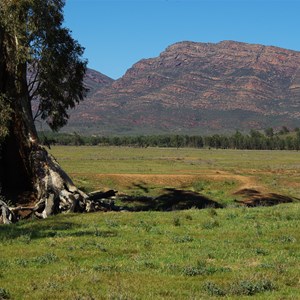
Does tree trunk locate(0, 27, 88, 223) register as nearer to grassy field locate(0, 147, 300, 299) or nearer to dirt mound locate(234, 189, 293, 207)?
grassy field locate(0, 147, 300, 299)

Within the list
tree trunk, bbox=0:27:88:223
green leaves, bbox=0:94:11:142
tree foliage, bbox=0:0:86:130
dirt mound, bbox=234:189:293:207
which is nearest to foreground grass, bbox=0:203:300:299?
tree trunk, bbox=0:27:88:223

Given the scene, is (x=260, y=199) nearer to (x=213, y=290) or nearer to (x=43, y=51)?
(x=43, y=51)

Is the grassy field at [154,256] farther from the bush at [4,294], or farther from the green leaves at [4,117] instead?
the green leaves at [4,117]

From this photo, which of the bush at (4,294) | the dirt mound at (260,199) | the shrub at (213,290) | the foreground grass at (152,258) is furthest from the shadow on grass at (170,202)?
the bush at (4,294)

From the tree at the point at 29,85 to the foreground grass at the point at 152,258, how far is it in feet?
22.3

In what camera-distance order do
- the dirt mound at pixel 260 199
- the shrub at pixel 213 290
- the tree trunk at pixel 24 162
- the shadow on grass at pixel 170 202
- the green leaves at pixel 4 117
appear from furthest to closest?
the dirt mound at pixel 260 199 → the shadow on grass at pixel 170 202 → the green leaves at pixel 4 117 → the tree trunk at pixel 24 162 → the shrub at pixel 213 290

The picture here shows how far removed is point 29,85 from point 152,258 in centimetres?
2007

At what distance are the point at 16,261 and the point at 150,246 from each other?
167 inches

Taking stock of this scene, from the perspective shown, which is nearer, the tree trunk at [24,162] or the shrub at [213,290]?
the shrub at [213,290]

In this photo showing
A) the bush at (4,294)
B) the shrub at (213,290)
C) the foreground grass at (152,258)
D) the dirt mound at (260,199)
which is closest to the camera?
the bush at (4,294)

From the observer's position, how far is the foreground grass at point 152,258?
9789 mm

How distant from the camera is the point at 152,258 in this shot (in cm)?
1302

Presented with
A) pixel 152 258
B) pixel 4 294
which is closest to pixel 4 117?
pixel 152 258

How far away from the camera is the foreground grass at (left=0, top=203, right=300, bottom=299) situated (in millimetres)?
9789
